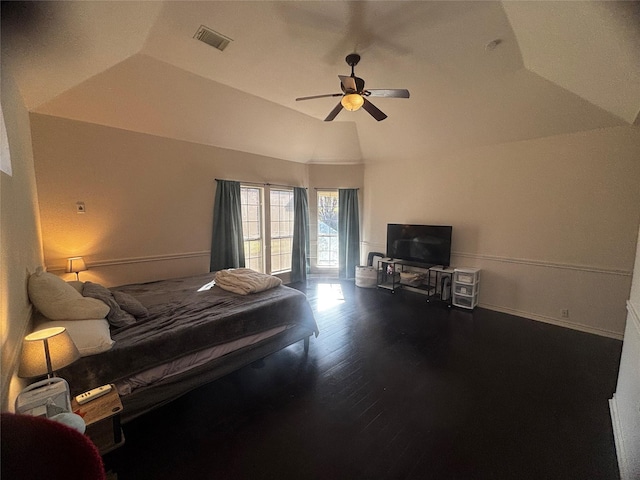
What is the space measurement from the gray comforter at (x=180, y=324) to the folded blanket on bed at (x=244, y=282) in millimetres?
70

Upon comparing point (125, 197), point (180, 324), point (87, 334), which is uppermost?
point (125, 197)

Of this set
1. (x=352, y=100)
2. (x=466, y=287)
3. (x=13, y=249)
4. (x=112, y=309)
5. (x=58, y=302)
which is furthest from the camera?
(x=466, y=287)

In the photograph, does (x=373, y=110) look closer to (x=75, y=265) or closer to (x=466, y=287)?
(x=466, y=287)

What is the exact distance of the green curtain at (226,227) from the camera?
4.34 m

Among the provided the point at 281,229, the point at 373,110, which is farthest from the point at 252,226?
the point at 373,110

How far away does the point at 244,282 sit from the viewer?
2969 mm

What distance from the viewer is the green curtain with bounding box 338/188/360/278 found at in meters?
5.78

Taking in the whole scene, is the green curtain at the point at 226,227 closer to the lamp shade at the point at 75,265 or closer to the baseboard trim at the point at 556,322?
the lamp shade at the point at 75,265

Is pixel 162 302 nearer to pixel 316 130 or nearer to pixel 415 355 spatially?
pixel 415 355

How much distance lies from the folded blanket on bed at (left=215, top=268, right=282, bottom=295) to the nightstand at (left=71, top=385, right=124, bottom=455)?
4.90ft

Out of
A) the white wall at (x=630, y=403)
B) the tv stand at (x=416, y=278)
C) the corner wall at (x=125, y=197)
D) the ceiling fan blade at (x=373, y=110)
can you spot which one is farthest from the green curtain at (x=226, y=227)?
the white wall at (x=630, y=403)

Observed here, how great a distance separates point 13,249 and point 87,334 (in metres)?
0.66

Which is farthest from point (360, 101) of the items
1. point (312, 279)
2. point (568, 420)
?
point (312, 279)

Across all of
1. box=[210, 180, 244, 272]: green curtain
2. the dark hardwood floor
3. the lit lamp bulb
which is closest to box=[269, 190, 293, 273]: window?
box=[210, 180, 244, 272]: green curtain
